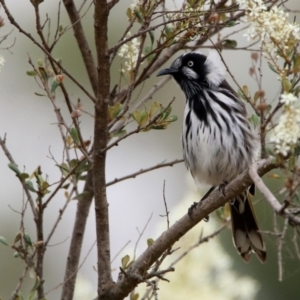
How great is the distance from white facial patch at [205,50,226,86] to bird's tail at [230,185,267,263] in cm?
75

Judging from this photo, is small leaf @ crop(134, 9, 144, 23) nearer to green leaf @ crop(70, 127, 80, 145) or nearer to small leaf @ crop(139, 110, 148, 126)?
small leaf @ crop(139, 110, 148, 126)

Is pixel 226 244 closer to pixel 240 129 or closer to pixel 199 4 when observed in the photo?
pixel 240 129

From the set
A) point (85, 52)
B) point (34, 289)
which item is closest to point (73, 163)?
point (34, 289)

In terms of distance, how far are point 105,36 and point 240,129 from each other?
1.64 metres

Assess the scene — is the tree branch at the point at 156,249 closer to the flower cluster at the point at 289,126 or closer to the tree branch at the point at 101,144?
the tree branch at the point at 101,144

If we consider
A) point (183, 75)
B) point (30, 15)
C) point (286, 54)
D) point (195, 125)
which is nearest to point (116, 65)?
point (30, 15)

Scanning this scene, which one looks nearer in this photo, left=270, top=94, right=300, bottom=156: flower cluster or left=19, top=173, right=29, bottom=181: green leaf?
left=270, top=94, right=300, bottom=156: flower cluster

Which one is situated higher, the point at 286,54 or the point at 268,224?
the point at 268,224

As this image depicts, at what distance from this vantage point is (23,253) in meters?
3.55

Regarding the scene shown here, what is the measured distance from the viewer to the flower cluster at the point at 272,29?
2812 millimetres

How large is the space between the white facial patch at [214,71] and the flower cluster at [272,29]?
7.30 ft

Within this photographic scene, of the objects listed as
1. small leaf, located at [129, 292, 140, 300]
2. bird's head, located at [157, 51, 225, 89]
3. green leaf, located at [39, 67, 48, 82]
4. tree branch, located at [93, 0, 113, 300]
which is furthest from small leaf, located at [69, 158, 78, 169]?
bird's head, located at [157, 51, 225, 89]

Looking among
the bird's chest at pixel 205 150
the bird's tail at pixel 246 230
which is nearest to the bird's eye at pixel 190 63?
the bird's chest at pixel 205 150

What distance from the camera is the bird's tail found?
15.5 ft
